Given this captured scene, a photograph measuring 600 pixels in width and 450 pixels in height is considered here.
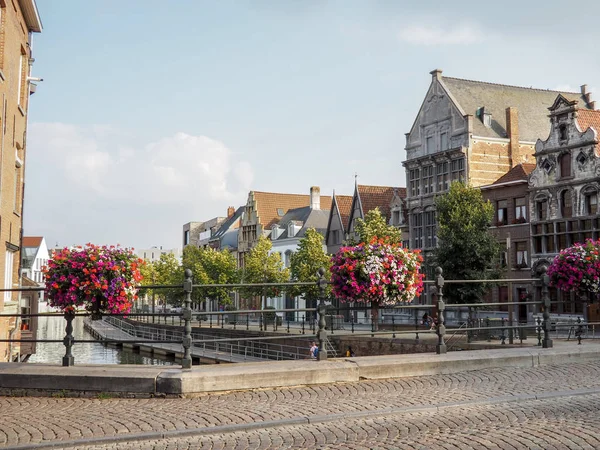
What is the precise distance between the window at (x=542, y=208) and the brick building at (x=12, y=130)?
32.0 meters

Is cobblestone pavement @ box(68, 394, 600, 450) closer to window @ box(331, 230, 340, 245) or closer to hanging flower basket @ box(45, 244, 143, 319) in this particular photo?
hanging flower basket @ box(45, 244, 143, 319)

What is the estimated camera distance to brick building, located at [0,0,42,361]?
760 inches

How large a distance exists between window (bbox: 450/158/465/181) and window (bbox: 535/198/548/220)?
6.93 m

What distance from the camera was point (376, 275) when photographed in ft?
43.3

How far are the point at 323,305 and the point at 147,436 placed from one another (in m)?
4.48

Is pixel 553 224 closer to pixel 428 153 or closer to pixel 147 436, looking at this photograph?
pixel 428 153

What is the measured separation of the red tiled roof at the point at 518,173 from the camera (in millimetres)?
47031

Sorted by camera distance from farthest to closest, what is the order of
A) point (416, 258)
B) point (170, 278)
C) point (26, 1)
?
1. point (170, 278)
2. point (26, 1)
3. point (416, 258)

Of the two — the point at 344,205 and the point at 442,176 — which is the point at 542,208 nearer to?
the point at 442,176

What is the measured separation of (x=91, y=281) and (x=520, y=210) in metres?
40.3

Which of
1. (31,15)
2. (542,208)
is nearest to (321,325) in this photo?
(31,15)

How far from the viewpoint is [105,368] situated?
10.0 metres

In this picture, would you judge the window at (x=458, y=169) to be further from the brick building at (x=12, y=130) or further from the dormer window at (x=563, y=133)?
the brick building at (x=12, y=130)

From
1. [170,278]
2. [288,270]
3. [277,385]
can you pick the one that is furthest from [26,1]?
[170,278]
